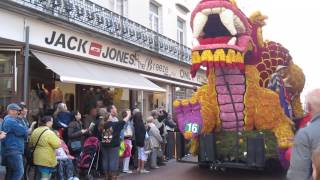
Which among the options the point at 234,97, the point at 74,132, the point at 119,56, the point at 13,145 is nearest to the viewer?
the point at 13,145

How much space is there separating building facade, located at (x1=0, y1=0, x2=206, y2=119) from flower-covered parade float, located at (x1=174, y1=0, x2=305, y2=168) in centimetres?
339

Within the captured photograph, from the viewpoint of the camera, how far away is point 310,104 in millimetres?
4266

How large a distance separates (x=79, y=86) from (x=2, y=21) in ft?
14.6

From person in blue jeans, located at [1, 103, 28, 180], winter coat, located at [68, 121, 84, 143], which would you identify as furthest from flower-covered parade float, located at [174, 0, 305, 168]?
person in blue jeans, located at [1, 103, 28, 180]

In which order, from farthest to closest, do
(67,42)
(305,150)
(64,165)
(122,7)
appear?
(122,7)
(67,42)
(64,165)
(305,150)

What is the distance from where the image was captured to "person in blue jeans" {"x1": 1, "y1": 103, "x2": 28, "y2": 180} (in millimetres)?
7820

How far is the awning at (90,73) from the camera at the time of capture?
11023 millimetres

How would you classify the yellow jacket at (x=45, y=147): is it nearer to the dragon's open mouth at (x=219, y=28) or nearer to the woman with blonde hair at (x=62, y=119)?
the woman with blonde hair at (x=62, y=119)

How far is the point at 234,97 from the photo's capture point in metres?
9.16

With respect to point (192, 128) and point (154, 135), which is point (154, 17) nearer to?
point (154, 135)

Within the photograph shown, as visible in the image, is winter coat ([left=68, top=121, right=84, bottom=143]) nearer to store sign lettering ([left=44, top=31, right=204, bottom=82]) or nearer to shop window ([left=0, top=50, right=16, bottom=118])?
shop window ([left=0, top=50, right=16, bottom=118])

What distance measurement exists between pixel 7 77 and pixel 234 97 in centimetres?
541

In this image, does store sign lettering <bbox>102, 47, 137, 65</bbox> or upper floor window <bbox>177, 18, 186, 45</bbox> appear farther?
upper floor window <bbox>177, 18, 186, 45</bbox>

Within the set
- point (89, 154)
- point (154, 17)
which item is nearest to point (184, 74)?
point (154, 17)
